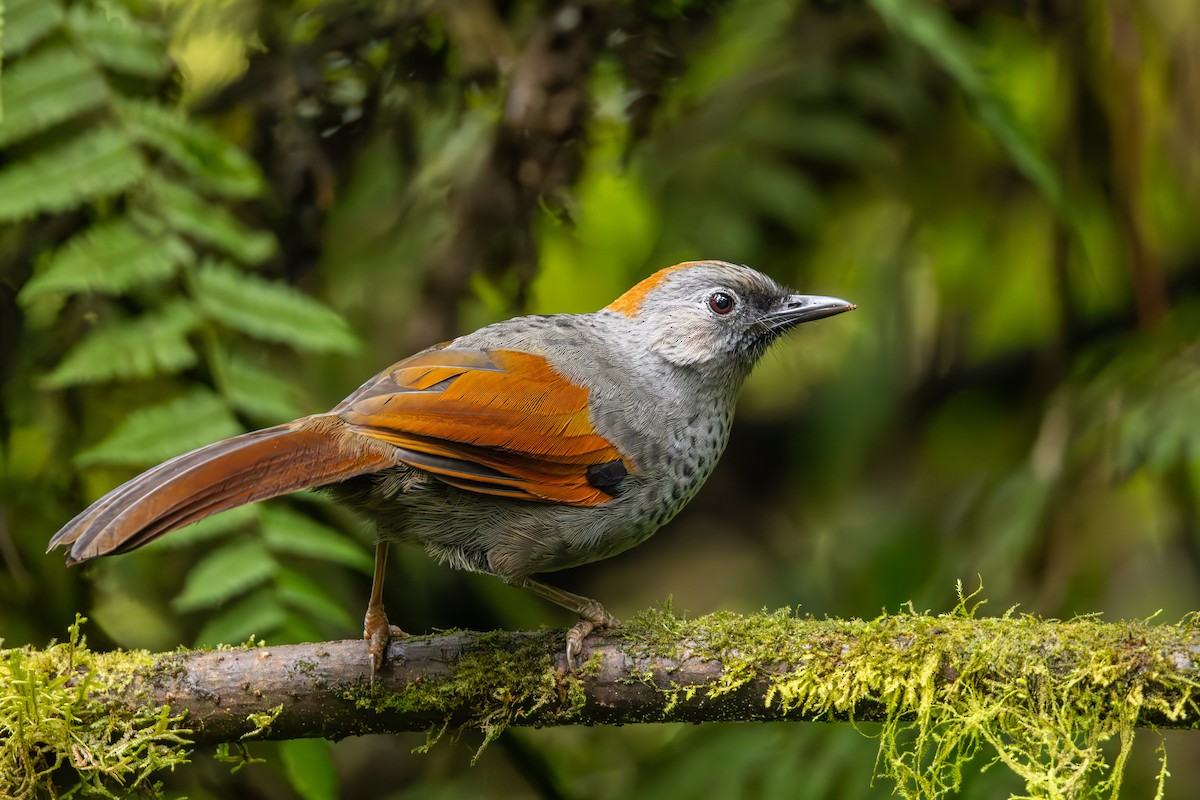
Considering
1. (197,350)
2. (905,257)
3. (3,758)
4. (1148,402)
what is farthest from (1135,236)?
(3,758)

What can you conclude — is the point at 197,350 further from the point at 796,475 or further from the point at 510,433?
the point at 796,475

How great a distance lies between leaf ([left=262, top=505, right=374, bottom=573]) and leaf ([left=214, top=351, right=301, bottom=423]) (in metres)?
0.30

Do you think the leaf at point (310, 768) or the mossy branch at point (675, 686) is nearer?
the mossy branch at point (675, 686)

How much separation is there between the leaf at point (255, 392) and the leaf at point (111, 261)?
1.05ft

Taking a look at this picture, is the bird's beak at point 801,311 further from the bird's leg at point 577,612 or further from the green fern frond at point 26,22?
the green fern frond at point 26,22

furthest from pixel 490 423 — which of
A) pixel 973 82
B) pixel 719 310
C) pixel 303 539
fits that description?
pixel 973 82

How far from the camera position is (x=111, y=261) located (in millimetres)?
3520

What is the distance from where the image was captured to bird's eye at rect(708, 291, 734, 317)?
366 cm

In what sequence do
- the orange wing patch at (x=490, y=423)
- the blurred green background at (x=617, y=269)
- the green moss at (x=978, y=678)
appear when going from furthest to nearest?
the blurred green background at (x=617, y=269) < the orange wing patch at (x=490, y=423) < the green moss at (x=978, y=678)

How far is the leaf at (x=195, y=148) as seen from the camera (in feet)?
12.1

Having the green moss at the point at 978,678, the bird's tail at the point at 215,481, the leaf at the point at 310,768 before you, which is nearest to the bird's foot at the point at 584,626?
the green moss at the point at 978,678

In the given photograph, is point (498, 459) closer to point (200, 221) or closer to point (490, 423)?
point (490, 423)

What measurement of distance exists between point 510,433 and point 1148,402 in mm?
2035

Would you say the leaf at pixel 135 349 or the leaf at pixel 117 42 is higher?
the leaf at pixel 117 42
